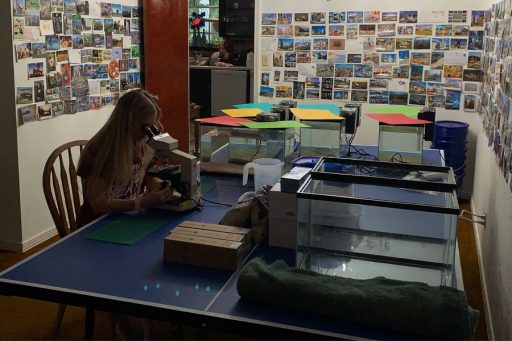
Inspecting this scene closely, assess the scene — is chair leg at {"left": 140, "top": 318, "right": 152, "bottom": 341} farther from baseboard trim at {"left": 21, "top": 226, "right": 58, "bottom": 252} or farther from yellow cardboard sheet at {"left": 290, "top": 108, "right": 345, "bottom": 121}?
baseboard trim at {"left": 21, "top": 226, "right": 58, "bottom": 252}

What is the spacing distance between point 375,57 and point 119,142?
10.4ft

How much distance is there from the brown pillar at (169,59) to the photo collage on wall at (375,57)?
2.63ft

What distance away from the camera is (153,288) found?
154cm

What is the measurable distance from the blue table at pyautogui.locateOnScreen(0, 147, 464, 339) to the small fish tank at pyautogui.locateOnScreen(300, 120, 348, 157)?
4.32 ft

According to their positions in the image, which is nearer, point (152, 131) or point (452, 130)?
point (152, 131)

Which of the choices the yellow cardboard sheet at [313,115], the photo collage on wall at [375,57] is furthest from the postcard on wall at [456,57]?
the yellow cardboard sheet at [313,115]

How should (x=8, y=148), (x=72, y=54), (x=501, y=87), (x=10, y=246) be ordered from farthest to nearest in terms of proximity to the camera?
(x=72, y=54) → (x=10, y=246) → (x=8, y=148) → (x=501, y=87)

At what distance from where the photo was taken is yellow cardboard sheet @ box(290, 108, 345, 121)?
306cm

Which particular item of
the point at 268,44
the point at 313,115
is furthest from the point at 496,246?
the point at 268,44

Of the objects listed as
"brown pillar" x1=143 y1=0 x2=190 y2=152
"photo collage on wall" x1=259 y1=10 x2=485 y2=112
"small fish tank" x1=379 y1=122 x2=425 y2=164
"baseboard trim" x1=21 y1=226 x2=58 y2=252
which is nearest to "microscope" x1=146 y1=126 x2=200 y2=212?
"small fish tank" x1=379 y1=122 x2=425 y2=164

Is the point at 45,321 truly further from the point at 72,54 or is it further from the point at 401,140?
the point at 401,140

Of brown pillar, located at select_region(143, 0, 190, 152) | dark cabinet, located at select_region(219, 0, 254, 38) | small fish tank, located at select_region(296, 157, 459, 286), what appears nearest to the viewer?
small fish tank, located at select_region(296, 157, 459, 286)

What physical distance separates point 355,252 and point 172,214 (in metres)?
0.79

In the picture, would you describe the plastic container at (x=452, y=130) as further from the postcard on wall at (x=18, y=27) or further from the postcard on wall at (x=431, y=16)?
the postcard on wall at (x=18, y=27)
